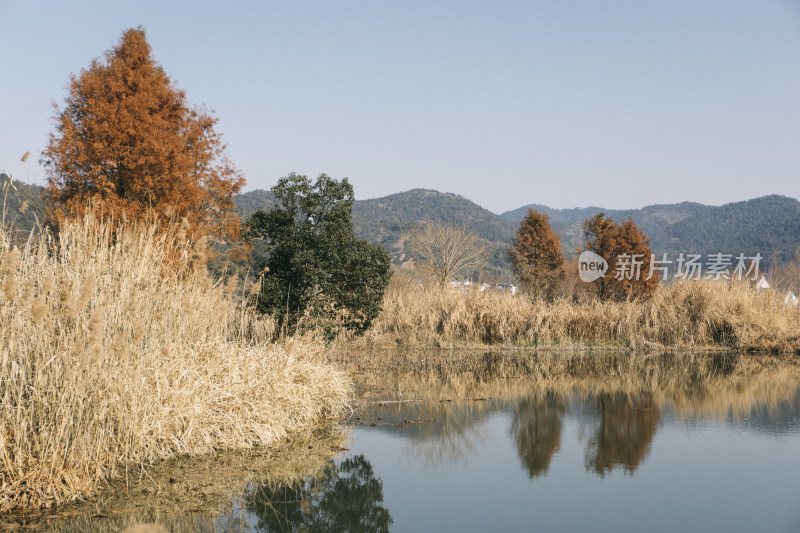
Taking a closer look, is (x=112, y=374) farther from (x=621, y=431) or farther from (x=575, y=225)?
(x=575, y=225)

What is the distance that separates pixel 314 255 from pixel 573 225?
281 ft

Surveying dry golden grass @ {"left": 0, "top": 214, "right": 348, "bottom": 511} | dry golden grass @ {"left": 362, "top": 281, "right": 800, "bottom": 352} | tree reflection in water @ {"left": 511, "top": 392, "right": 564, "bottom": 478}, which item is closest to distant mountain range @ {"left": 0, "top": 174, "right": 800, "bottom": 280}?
dry golden grass @ {"left": 362, "top": 281, "right": 800, "bottom": 352}

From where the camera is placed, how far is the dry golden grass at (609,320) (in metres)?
17.7

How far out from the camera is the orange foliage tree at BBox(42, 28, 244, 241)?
14078mm

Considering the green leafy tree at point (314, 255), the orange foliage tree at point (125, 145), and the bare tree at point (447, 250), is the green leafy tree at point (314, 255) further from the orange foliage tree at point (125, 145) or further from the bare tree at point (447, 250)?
the bare tree at point (447, 250)

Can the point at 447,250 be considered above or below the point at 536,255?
above

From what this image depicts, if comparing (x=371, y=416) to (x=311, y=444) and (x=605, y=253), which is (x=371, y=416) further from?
(x=605, y=253)

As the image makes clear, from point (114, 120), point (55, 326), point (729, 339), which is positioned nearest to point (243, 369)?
point (55, 326)

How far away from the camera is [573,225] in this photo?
9181cm

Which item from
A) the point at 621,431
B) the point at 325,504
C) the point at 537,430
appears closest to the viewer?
the point at 325,504

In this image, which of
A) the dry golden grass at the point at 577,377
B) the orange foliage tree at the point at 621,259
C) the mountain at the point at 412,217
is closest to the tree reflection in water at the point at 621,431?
the dry golden grass at the point at 577,377

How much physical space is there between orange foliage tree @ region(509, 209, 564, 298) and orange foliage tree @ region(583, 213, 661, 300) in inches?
66.1

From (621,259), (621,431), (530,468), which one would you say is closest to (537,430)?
(621,431)

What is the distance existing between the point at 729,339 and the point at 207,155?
15.5 m
